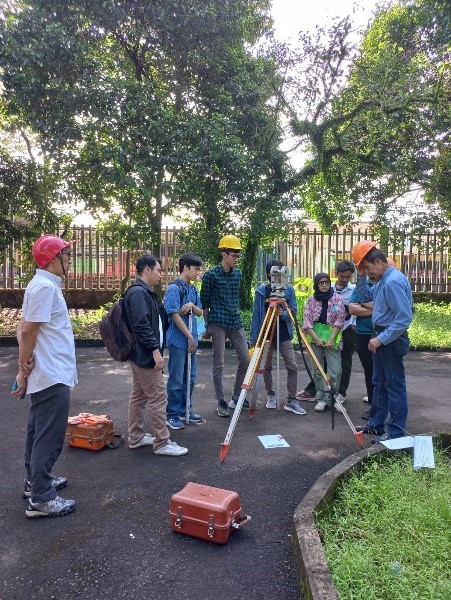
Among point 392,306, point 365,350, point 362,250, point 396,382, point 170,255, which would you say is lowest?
point 396,382

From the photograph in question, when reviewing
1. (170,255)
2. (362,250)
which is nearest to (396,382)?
(362,250)

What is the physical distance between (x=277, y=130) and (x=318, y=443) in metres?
7.77

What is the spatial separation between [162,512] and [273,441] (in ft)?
5.57

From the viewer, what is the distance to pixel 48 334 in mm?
3602

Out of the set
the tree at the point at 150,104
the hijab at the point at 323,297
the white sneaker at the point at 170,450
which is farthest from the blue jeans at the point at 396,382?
the tree at the point at 150,104

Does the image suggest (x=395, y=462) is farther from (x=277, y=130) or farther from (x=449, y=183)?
(x=449, y=183)

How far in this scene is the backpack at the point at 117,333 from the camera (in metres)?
4.55

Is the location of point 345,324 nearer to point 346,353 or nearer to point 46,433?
point 346,353

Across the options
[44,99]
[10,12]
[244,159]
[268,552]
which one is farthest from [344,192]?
[268,552]

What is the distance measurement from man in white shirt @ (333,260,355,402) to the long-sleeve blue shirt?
4.35 ft

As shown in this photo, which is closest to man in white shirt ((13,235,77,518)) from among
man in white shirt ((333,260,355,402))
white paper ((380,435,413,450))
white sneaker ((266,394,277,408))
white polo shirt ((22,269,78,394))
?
white polo shirt ((22,269,78,394))

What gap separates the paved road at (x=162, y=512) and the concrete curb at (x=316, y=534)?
5.8 inches

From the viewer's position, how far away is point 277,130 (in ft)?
36.5

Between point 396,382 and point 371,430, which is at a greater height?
point 396,382
